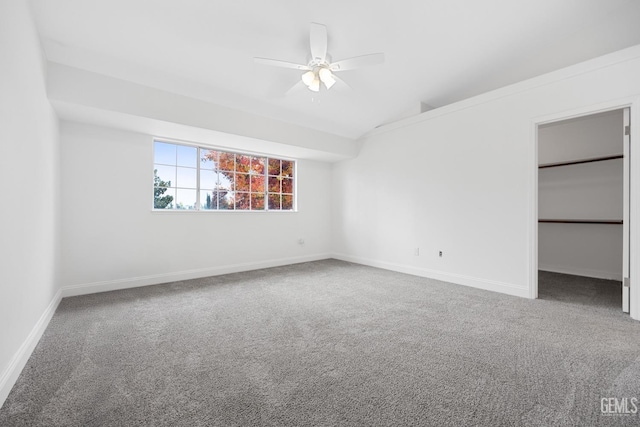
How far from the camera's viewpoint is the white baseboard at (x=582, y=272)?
4.10 meters

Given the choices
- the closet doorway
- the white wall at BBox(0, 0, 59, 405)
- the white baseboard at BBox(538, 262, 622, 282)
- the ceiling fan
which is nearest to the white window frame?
the white wall at BBox(0, 0, 59, 405)

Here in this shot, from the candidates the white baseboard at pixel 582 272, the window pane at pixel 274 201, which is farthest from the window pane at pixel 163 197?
the white baseboard at pixel 582 272

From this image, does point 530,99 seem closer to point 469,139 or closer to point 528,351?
point 469,139

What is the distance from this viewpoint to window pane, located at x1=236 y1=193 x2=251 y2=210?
16.3 feet

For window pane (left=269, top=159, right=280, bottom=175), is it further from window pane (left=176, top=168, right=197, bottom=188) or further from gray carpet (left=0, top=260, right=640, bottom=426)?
gray carpet (left=0, top=260, right=640, bottom=426)

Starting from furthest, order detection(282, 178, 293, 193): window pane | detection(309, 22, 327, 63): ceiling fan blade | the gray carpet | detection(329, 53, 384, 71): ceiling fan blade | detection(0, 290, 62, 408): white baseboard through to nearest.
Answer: detection(282, 178, 293, 193): window pane
detection(329, 53, 384, 71): ceiling fan blade
detection(309, 22, 327, 63): ceiling fan blade
detection(0, 290, 62, 408): white baseboard
the gray carpet

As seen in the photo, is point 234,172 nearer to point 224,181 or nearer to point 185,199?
point 224,181

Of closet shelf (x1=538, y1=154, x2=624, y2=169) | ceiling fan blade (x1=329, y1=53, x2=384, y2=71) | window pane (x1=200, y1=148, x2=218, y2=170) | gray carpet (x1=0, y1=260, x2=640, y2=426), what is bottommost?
gray carpet (x1=0, y1=260, x2=640, y2=426)

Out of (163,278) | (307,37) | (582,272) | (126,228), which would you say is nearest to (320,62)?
(307,37)

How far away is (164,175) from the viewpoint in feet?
13.8

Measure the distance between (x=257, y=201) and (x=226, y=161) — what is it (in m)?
0.92

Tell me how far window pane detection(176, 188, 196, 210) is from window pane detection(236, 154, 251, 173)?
3.07 ft

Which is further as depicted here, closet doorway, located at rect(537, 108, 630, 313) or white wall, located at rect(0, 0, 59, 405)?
closet doorway, located at rect(537, 108, 630, 313)

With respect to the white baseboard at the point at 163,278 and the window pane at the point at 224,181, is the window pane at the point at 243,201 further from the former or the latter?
the white baseboard at the point at 163,278
